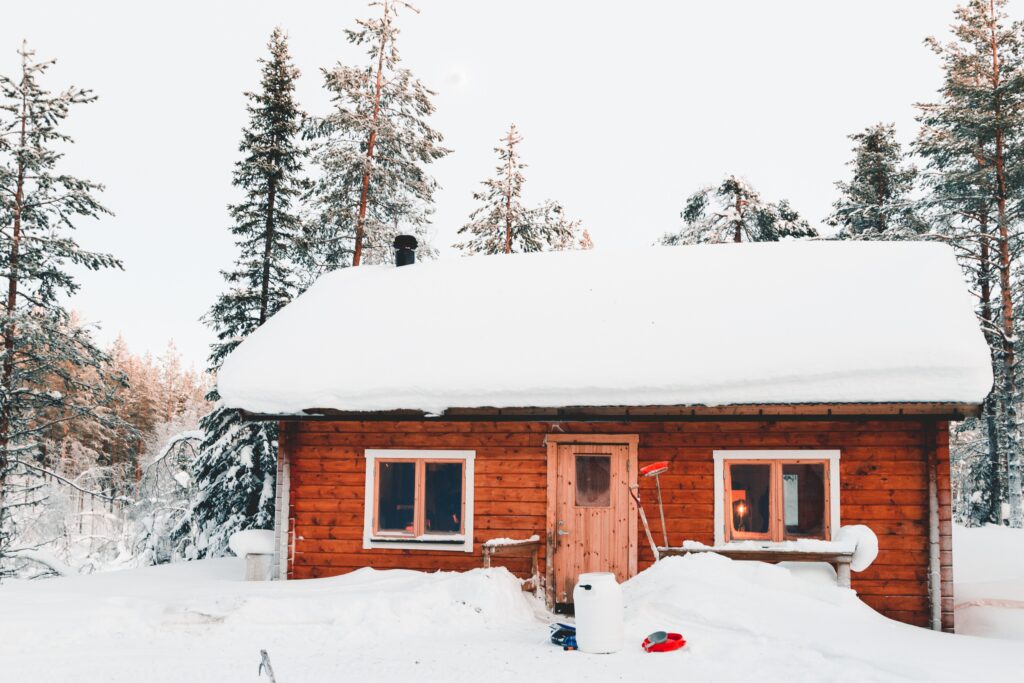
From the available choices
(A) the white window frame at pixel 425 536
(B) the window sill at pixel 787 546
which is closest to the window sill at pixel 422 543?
(A) the white window frame at pixel 425 536

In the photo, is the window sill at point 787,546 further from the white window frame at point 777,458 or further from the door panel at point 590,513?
the door panel at point 590,513

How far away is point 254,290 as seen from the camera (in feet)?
61.3

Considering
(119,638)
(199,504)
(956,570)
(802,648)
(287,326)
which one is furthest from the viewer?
(199,504)

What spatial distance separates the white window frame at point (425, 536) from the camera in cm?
1013

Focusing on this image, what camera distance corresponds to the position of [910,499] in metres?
9.27

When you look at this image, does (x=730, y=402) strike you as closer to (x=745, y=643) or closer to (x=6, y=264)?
(x=745, y=643)

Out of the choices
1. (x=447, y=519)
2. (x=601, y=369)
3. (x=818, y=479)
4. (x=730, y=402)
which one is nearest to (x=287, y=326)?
(x=447, y=519)

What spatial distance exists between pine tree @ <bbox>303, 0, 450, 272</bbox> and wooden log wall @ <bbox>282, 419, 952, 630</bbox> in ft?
33.0

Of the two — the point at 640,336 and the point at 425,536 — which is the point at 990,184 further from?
the point at 425,536

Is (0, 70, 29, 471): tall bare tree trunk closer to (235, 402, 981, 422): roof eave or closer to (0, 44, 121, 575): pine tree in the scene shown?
(0, 44, 121, 575): pine tree

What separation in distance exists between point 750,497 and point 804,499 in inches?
26.9

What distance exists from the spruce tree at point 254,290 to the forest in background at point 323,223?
0.05m

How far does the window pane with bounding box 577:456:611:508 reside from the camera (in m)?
10.0

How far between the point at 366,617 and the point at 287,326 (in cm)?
555
